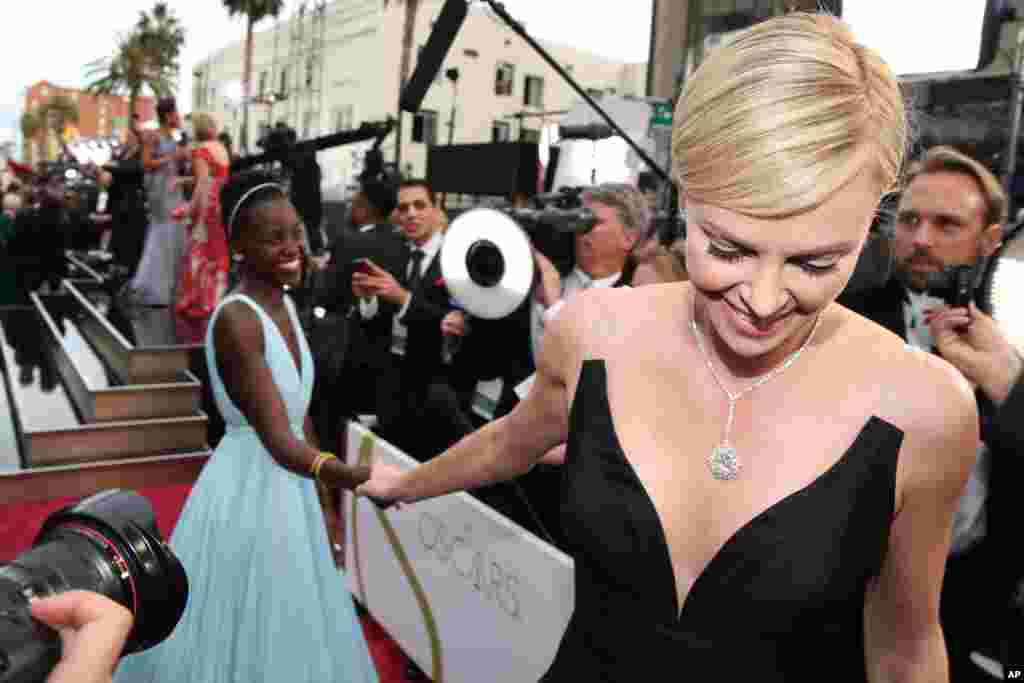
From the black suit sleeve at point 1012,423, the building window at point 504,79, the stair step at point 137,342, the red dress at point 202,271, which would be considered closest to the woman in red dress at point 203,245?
the red dress at point 202,271

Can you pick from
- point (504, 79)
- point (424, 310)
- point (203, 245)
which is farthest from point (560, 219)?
point (504, 79)

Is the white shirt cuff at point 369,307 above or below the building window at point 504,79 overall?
below

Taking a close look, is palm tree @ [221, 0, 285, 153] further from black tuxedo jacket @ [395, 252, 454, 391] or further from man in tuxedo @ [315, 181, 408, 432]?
black tuxedo jacket @ [395, 252, 454, 391]

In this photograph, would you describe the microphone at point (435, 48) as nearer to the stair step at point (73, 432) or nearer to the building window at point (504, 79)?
the stair step at point (73, 432)

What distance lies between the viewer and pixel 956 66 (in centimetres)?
414

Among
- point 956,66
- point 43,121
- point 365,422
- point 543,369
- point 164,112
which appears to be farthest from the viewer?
point 43,121

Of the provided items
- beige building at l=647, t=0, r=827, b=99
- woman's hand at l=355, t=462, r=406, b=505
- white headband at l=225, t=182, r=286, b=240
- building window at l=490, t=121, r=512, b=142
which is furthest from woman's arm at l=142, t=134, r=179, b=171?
building window at l=490, t=121, r=512, b=142

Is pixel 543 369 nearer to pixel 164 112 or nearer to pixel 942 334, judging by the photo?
pixel 942 334

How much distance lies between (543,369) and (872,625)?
61 centimetres

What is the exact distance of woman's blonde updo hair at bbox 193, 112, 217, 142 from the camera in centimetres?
684

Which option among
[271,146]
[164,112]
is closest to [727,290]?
[271,146]

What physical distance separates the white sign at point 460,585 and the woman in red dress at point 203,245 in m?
4.04

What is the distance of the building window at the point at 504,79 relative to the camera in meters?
33.9

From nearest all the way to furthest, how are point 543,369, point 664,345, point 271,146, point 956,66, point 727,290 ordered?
1. point 727,290
2. point 664,345
3. point 543,369
4. point 956,66
5. point 271,146
